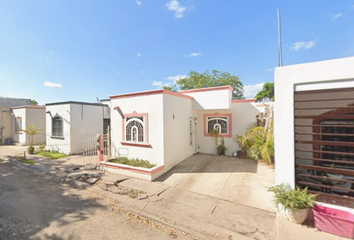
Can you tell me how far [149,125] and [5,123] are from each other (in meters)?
19.1

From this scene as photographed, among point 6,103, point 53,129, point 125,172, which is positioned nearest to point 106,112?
point 53,129

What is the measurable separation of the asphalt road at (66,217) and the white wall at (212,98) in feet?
23.5

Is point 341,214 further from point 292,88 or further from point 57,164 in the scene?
point 57,164

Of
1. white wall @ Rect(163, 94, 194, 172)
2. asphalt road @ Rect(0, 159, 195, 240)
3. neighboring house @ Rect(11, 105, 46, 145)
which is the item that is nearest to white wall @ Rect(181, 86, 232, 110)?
white wall @ Rect(163, 94, 194, 172)

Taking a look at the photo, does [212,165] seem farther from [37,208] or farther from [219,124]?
[37,208]

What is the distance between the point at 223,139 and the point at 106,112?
9816mm

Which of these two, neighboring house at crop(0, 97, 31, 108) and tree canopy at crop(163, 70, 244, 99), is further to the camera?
tree canopy at crop(163, 70, 244, 99)

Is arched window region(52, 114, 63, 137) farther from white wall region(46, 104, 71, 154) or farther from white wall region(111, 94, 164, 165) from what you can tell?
white wall region(111, 94, 164, 165)

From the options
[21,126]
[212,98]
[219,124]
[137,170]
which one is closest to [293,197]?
[137,170]

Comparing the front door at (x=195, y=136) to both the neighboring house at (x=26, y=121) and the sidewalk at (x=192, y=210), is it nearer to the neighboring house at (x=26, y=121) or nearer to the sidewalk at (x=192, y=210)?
the sidewalk at (x=192, y=210)

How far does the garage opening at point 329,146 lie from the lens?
3734mm

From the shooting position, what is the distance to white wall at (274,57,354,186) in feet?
11.7

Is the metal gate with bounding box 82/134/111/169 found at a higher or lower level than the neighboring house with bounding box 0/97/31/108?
lower

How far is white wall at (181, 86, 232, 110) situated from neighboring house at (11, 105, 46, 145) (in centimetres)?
1520
